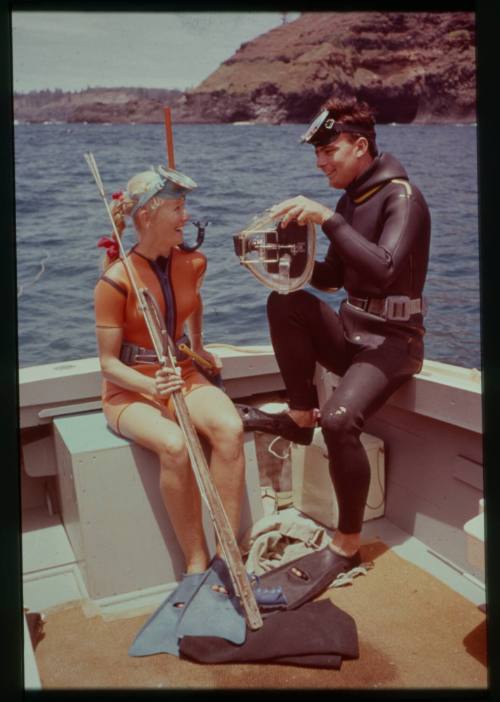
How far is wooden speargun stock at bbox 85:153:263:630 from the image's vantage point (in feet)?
7.64

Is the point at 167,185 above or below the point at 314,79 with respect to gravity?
below

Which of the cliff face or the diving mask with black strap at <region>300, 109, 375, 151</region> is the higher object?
the cliff face

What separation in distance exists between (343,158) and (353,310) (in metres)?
0.57

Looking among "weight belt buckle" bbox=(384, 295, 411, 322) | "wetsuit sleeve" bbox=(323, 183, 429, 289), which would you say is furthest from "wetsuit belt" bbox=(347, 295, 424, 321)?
"wetsuit sleeve" bbox=(323, 183, 429, 289)

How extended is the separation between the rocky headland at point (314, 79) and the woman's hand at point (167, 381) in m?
2.66

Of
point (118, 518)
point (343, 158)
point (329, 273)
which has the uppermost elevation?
point (343, 158)

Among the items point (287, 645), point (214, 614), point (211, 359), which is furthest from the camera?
point (211, 359)

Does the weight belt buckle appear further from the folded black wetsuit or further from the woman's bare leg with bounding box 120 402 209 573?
the folded black wetsuit

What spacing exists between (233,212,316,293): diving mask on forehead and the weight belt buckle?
Answer: 1.03ft

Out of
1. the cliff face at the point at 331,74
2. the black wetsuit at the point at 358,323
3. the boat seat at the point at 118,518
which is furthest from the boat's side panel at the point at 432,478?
the cliff face at the point at 331,74

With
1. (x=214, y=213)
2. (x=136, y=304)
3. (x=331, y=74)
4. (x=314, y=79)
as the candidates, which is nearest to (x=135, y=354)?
(x=136, y=304)

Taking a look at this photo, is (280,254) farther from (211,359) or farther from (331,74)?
(331,74)

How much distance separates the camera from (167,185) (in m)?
2.60

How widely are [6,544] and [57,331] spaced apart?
6.52 metres
